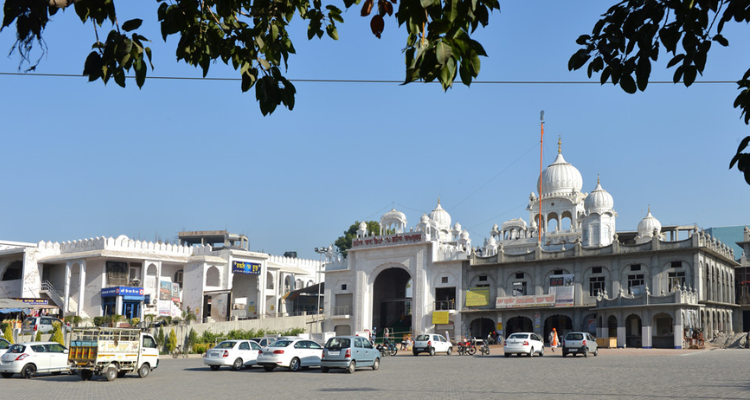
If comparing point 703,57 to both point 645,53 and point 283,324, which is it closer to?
point 645,53

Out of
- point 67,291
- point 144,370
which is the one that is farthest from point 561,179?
point 144,370

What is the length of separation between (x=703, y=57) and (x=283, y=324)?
50.3 meters

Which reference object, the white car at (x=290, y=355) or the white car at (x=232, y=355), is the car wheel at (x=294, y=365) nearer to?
the white car at (x=290, y=355)

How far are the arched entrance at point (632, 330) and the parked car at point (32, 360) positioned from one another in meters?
34.9

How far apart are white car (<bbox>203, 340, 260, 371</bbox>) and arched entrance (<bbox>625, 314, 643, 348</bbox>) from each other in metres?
28.2

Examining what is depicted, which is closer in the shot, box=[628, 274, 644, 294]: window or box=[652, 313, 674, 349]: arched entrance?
box=[652, 313, 674, 349]: arched entrance

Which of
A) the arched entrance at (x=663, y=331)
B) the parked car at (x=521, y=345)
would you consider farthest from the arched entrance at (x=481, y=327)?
the parked car at (x=521, y=345)

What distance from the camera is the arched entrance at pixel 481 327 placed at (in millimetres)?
54122

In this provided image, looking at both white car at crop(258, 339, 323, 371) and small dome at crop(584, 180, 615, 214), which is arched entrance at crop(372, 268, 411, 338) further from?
white car at crop(258, 339, 323, 371)

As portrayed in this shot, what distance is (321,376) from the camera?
76.4 feet

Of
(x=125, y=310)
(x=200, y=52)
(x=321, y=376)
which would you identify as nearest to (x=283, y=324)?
(x=125, y=310)

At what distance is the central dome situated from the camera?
63250mm

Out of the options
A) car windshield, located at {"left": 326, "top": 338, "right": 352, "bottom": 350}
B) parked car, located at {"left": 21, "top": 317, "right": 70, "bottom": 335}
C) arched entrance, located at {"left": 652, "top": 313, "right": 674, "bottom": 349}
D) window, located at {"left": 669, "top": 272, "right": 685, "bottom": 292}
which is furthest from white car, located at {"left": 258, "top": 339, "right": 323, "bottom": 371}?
window, located at {"left": 669, "top": 272, "right": 685, "bottom": 292}

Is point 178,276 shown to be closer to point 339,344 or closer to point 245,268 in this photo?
point 245,268
